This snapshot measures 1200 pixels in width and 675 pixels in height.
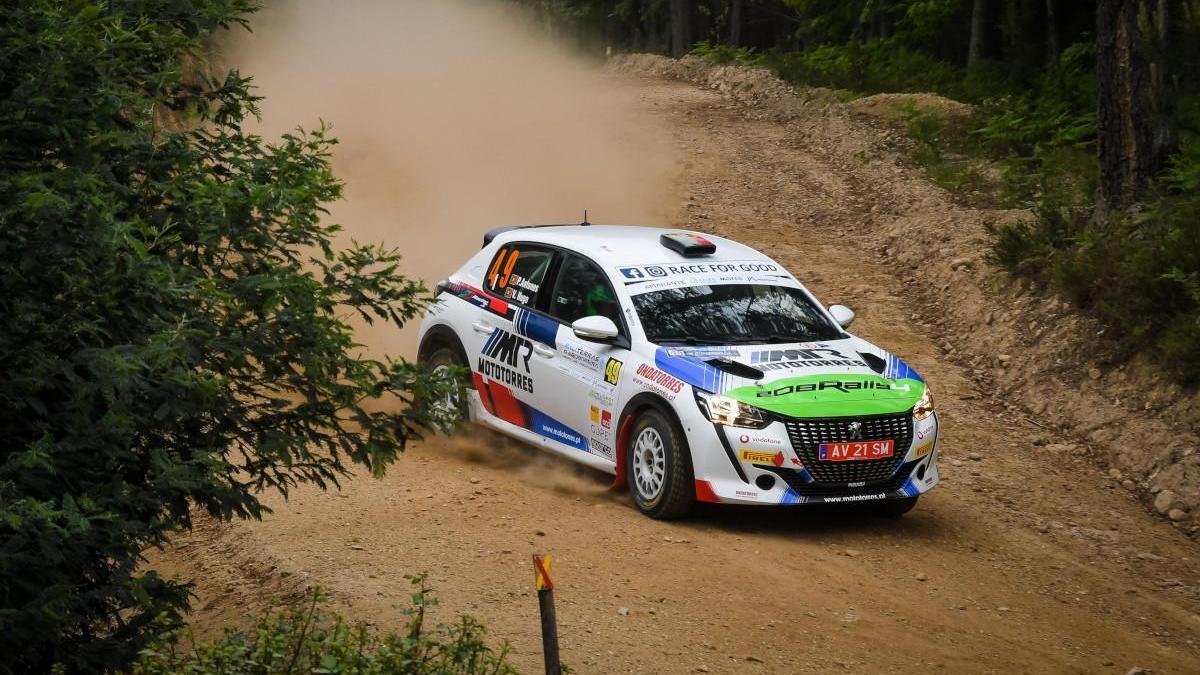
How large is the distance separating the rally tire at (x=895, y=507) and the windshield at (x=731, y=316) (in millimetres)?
1298

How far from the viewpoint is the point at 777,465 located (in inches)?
347

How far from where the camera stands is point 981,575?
28.9 feet

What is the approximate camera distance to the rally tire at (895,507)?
9531 millimetres

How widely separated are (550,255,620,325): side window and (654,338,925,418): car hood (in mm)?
811

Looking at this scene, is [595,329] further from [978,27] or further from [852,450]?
[978,27]

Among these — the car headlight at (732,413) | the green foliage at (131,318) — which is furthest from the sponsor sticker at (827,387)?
the green foliage at (131,318)

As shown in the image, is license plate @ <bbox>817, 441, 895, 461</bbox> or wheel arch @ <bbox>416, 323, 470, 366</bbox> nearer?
license plate @ <bbox>817, 441, 895, 461</bbox>

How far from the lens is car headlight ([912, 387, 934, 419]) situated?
9.23 m

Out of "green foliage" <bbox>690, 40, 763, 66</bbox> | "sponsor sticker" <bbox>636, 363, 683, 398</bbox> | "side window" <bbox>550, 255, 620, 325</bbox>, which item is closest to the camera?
"sponsor sticker" <bbox>636, 363, 683, 398</bbox>

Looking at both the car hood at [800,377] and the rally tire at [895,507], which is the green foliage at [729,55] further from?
the rally tire at [895,507]

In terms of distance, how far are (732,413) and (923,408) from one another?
1435 millimetres

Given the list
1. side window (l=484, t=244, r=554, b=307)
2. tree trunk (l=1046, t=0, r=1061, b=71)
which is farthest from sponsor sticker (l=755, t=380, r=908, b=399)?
tree trunk (l=1046, t=0, r=1061, b=71)

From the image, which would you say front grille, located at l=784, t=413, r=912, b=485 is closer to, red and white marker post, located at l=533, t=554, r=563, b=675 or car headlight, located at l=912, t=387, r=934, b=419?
car headlight, located at l=912, t=387, r=934, b=419

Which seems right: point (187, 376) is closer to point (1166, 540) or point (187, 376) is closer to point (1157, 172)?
point (1166, 540)
